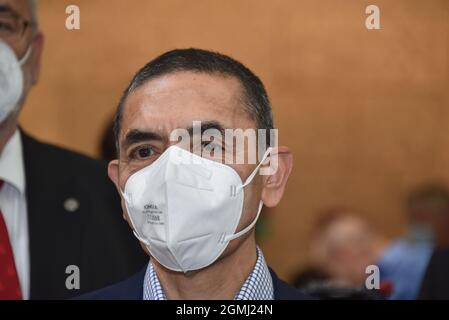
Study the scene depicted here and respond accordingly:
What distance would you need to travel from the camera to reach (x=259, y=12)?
4008 millimetres

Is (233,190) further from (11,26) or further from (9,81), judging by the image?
(11,26)

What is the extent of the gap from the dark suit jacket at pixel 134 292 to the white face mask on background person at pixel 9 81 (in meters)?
0.65

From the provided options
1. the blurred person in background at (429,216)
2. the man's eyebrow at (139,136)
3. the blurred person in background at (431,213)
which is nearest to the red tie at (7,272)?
the man's eyebrow at (139,136)

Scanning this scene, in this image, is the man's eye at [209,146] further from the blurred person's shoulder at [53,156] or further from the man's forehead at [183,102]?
the blurred person's shoulder at [53,156]

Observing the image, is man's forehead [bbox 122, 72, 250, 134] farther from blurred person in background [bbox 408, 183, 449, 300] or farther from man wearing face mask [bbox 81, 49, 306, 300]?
blurred person in background [bbox 408, 183, 449, 300]

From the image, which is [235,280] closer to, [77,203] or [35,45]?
[77,203]

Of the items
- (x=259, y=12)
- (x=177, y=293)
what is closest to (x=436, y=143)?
(x=259, y=12)

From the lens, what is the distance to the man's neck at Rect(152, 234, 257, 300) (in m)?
2.28

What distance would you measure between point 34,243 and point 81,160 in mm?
331

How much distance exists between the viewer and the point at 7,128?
2.80 meters

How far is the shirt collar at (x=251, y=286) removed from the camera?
2.28 m

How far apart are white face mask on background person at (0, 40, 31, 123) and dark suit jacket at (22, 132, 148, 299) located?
0.22 metres

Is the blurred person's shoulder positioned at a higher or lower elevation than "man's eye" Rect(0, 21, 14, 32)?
lower

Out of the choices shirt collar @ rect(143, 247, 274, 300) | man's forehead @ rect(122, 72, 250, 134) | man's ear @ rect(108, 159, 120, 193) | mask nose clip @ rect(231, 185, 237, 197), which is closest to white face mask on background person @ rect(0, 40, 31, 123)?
man's ear @ rect(108, 159, 120, 193)
